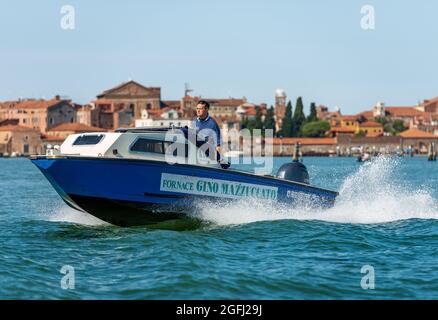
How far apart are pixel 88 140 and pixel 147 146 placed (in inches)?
40.6

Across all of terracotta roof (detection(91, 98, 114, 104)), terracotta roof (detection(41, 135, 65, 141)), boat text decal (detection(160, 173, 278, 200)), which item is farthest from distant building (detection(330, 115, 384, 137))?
boat text decal (detection(160, 173, 278, 200))

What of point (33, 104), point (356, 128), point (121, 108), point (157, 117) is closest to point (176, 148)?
point (157, 117)

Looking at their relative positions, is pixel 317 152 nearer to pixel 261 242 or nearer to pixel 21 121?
pixel 21 121

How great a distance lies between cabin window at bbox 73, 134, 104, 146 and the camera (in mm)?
16391

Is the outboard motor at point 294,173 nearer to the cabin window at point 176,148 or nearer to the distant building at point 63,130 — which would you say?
the cabin window at point 176,148

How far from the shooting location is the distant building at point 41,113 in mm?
178500

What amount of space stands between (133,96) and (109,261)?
186542 mm

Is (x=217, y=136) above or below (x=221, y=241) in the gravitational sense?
above

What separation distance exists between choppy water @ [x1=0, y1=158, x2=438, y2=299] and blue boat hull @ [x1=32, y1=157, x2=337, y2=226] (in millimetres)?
304

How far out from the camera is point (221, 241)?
1562cm

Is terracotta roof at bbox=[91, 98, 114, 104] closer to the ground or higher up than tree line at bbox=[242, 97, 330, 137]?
higher up

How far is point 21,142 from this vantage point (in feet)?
537

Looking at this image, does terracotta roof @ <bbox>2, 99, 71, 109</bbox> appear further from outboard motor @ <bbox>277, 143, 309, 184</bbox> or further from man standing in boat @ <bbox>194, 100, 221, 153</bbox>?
man standing in boat @ <bbox>194, 100, 221, 153</bbox>
